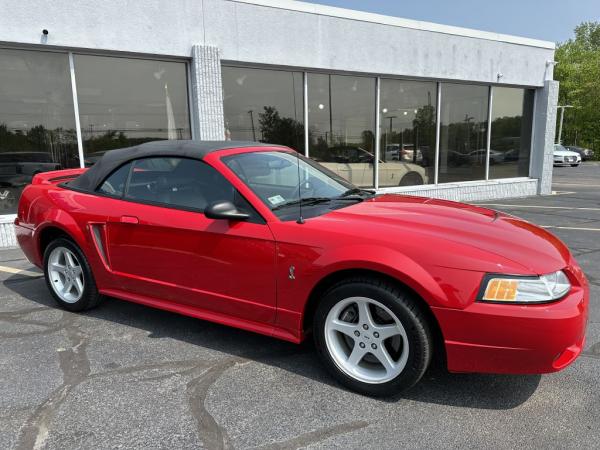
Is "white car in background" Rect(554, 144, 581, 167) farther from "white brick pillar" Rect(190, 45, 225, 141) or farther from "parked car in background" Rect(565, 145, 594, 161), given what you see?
"white brick pillar" Rect(190, 45, 225, 141)

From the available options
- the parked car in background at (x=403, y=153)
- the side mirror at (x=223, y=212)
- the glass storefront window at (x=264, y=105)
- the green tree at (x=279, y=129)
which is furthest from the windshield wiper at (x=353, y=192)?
the parked car in background at (x=403, y=153)

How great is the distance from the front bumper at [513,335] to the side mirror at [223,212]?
1337 mm

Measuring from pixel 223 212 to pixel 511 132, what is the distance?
1167cm

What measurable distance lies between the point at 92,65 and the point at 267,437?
6908 mm

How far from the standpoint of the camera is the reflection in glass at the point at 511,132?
12.1m

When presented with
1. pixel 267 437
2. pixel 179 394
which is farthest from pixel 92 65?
pixel 267 437

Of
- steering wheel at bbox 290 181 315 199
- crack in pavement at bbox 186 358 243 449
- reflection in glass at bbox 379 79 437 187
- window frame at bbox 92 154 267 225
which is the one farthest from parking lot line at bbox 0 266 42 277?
reflection in glass at bbox 379 79 437 187

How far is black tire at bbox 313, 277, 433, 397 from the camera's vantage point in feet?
8.25

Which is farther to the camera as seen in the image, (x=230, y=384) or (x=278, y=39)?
(x=278, y=39)

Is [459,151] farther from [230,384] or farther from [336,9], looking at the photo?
[230,384]

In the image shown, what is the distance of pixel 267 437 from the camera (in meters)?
2.37

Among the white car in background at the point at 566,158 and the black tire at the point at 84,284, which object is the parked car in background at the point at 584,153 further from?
the black tire at the point at 84,284

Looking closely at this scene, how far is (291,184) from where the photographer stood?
3479 millimetres

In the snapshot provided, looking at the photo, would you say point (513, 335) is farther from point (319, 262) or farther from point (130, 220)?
point (130, 220)
